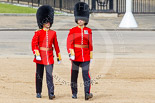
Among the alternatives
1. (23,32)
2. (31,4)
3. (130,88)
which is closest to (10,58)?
(130,88)

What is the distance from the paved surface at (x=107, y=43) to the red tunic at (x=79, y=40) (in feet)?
20.0

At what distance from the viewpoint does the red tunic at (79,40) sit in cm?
982

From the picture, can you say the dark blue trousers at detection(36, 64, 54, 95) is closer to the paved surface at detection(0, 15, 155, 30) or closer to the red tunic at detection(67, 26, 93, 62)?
the red tunic at detection(67, 26, 93, 62)

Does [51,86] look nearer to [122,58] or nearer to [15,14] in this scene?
[122,58]

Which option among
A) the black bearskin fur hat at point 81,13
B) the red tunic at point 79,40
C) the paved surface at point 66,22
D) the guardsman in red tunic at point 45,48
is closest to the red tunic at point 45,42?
the guardsman in red tunic at point 45,48

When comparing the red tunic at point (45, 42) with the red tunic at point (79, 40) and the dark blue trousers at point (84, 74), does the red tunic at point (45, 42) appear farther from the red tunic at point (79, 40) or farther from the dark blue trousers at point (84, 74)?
the dark blue trousers at point (84, 74)

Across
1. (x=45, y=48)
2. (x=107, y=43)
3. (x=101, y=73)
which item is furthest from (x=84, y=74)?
(x=107, y=43)

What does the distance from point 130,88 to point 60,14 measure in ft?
68.5

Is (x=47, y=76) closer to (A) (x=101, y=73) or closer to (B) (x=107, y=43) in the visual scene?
(A) (x=101, y=73)

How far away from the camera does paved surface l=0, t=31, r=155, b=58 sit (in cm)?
1661

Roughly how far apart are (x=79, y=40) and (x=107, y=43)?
996cm

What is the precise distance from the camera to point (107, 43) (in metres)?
19.8

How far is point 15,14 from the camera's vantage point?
31.0 m

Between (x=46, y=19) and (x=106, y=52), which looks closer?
(x=46, y=19)
